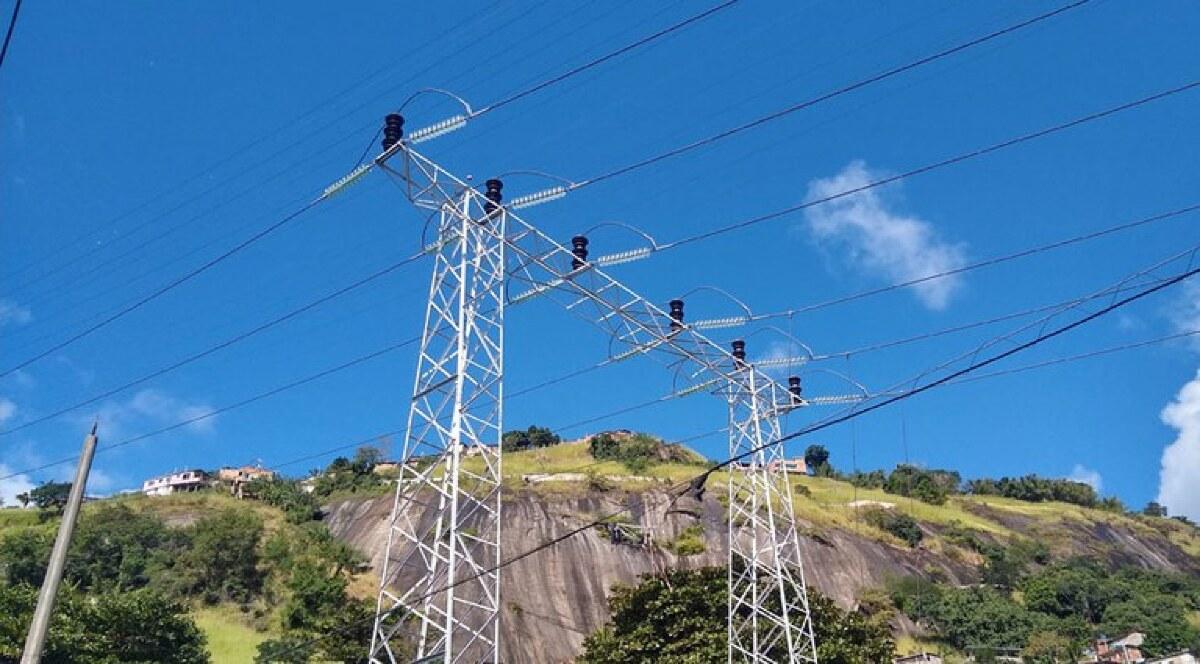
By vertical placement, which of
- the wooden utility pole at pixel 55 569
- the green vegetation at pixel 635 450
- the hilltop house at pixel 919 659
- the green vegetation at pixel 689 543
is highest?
the green vegetation at pixel 635 450

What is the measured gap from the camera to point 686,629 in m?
42.1

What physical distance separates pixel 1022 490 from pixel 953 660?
78.0 meters

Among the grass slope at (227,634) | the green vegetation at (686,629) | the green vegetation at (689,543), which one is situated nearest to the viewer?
the green vegetation at (686,629)

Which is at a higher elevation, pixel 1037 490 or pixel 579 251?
pixel 1037 490

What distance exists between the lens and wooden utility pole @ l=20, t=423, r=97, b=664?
9023mm

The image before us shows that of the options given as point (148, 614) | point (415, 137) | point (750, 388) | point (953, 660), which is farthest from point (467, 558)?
point (953, 660)

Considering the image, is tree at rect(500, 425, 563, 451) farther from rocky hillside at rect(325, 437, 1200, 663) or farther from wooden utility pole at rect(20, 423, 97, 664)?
wooden utility pole at rect(20, 423, 97, 664)

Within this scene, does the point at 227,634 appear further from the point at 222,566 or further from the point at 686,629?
the point at 686,629

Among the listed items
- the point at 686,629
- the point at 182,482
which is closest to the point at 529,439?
the point at 182,482

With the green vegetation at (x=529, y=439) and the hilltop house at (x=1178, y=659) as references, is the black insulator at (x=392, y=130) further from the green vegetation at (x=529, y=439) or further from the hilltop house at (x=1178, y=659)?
the green vegetation at (x=529, y=439)

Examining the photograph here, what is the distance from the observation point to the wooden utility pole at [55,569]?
29.6 feet

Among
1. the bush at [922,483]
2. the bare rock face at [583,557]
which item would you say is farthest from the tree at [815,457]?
the bare rock face at [583,557]

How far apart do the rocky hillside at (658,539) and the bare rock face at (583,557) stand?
0.32ft

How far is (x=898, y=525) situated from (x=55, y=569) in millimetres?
98062
